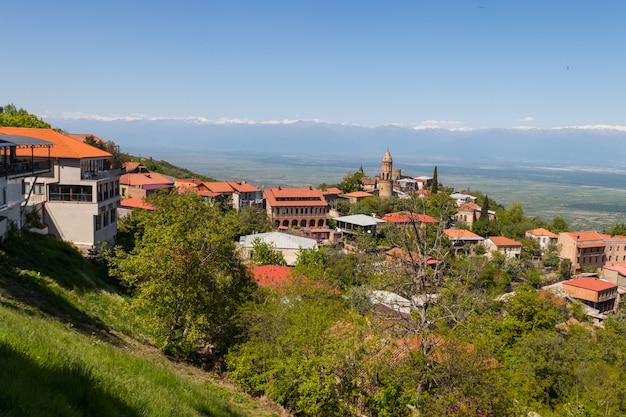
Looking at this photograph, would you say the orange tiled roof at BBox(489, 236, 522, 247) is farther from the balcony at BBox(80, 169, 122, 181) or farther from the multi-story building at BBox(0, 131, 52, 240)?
the multi-story building at BBox(0, 131, 52, 240)

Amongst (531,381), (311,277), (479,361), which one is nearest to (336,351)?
(479,361)

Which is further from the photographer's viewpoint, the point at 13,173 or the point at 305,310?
the point at 13,173

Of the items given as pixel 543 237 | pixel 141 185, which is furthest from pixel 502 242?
pixel 141 185

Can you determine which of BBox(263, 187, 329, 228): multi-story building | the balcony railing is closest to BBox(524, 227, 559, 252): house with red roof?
BBox(263, 187, 329, 228): multi-story building

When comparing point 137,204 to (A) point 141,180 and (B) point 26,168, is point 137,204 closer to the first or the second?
(A) point 141,180

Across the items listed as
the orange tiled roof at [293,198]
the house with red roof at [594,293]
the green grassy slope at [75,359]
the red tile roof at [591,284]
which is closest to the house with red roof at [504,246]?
the house with red roof at [594,293]

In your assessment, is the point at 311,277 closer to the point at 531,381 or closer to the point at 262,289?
the point at 262,289
